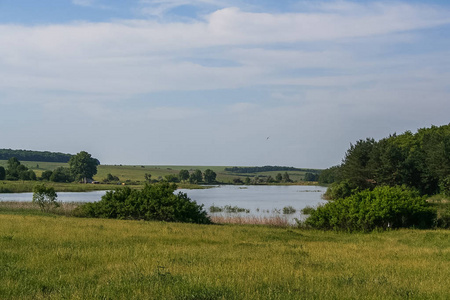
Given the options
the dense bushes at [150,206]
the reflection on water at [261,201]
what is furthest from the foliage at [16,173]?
the dense bushes at [150,206]

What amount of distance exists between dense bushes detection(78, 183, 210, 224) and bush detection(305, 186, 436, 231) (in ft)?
29.0

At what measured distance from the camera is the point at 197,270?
12.0 metres

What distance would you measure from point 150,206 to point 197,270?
73.9 feet

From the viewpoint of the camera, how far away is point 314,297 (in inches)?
362

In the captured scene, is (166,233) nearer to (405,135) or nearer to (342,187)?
(342,187)

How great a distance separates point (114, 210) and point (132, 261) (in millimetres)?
22415

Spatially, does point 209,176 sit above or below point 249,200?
above

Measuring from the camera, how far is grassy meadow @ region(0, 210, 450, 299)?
9414mm

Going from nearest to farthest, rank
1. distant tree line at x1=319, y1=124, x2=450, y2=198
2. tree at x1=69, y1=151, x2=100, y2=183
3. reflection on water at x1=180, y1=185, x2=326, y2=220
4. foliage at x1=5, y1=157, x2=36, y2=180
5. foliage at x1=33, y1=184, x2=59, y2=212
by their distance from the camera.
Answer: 1. foliage at x1=33, y1=184, x2=59, y2=212
2. reflection on water at x1=180, y1=185, x2=326, y2=220
3. distant tree line at x1=319, y1=124, x2=450, y2=198
4. foliage at x1=5, y1=157, x2=36, y2=180
5. tree at x1=69, y1=151, x2=100, y2=183

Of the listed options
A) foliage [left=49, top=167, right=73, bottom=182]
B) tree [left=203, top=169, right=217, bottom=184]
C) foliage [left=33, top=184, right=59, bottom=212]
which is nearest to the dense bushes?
foliage [left=33, top=184, right=59, bottom=212]

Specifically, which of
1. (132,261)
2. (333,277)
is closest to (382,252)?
(333,277)

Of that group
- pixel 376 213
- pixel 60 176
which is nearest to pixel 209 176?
pixel 60 176

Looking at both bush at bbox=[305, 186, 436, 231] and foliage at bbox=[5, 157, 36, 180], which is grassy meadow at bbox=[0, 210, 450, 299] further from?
foliage at bbox=[5, 157, 36, 180]

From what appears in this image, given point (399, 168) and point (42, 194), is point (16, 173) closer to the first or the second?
point (42, 194)
